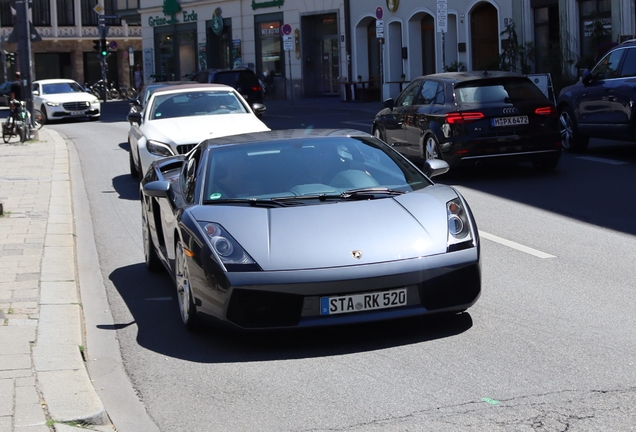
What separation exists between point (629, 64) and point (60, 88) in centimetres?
2720

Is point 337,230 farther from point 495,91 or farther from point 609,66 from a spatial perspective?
point 609,66

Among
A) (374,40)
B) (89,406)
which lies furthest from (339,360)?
(374,40)

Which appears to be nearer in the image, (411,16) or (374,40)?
(411,16)

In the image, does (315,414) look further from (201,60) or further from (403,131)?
(201,60)

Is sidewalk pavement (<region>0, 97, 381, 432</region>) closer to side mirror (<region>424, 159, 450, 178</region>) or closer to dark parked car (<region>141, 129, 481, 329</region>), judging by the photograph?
dark parked car (<region>141, 129, 481, 329</region>)

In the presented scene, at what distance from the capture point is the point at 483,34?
1420 inches

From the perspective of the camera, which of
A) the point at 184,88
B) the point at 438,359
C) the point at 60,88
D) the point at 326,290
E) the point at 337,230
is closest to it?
the point at 438,359

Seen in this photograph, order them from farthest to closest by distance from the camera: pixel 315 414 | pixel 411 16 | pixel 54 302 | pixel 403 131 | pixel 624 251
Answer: pixel 411 16, pixel 403 131, pixel 624 251, pixel 54 302, pixel 315 414

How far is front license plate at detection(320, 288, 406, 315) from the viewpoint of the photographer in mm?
→ 6070

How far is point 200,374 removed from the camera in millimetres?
5871

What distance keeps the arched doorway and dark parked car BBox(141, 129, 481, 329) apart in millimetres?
29278

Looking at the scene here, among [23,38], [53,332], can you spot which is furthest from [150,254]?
[23,38]

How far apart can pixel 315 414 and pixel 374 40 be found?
38719mm

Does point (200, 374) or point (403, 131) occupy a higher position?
point (403, 131)
